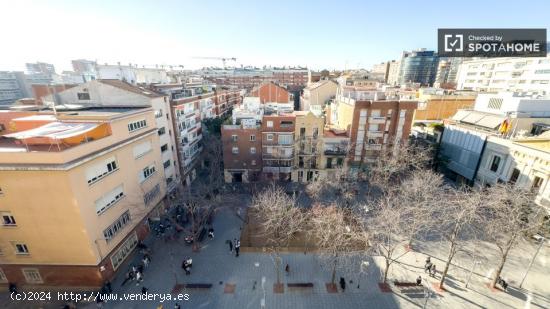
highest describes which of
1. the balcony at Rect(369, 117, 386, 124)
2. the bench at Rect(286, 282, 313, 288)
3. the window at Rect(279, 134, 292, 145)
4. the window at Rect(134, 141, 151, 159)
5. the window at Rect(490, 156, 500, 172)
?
the balcony at Rect(369, 117, 386, 124)

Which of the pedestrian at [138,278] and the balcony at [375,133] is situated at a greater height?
the balcony at [375,133]

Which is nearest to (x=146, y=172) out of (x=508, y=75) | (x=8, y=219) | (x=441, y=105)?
(x=8, y=219)

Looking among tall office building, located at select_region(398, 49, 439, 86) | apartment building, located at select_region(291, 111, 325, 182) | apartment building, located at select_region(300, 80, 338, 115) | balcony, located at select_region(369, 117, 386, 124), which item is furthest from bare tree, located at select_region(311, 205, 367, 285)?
tall office building, located at select_region(398, 49, 439, 86)

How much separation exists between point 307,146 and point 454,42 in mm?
23968

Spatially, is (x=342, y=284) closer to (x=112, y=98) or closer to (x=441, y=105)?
(x=112, y=98)

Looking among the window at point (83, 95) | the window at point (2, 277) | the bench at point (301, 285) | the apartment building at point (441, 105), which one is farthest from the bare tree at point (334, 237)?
the apartment building at point (441, 105)

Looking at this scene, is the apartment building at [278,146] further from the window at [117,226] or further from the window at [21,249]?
the window at [21,249]

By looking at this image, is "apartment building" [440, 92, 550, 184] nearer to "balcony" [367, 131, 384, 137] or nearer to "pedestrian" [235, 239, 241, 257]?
"balcony" [367, 131, 384, 137]

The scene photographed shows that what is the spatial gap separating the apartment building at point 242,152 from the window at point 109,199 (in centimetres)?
1717

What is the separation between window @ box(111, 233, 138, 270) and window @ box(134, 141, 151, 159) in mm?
8692

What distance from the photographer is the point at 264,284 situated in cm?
2039

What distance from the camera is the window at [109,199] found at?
782 inches

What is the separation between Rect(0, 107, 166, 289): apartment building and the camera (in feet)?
55.2

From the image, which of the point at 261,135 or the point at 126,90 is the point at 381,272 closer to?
the point at 261,135
